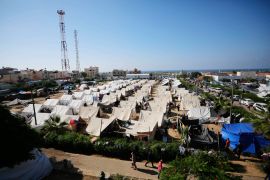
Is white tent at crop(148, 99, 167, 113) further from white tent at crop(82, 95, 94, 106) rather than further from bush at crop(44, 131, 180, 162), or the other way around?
white tent at crop(82, 95, 94, 106)

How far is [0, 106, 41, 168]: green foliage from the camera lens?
9.44m

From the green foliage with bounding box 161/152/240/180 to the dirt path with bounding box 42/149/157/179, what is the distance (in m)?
5.72

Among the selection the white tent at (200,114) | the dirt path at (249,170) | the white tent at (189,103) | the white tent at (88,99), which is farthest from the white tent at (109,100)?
the dirt path at (249,170)

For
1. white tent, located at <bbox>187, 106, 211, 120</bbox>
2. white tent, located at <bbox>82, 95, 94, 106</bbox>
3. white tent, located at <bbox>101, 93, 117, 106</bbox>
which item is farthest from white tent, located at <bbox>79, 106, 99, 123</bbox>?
white tent, located at <bbox>187, 106, 211, 120</bbox>

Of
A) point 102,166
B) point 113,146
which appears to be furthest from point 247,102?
point 102,166

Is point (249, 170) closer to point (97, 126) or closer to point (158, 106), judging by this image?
point (97, 126)

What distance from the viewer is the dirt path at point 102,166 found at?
11.7m

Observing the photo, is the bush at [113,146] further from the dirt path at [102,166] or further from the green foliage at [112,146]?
the dirt path at [102,166]

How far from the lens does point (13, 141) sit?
9.73 m

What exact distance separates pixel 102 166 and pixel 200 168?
8.59m

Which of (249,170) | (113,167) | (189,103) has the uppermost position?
(189,103)

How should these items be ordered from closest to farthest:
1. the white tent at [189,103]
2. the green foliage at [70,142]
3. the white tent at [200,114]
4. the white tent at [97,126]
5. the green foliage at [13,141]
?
the green foliage at [13,141]
the green foliage at [70,142]
the white tent at [97,126]
the white tent at [200,114]
the white tent at [189,103]

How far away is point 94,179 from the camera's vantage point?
36.1 ft

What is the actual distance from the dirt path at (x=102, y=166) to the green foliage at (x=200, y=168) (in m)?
5.72
